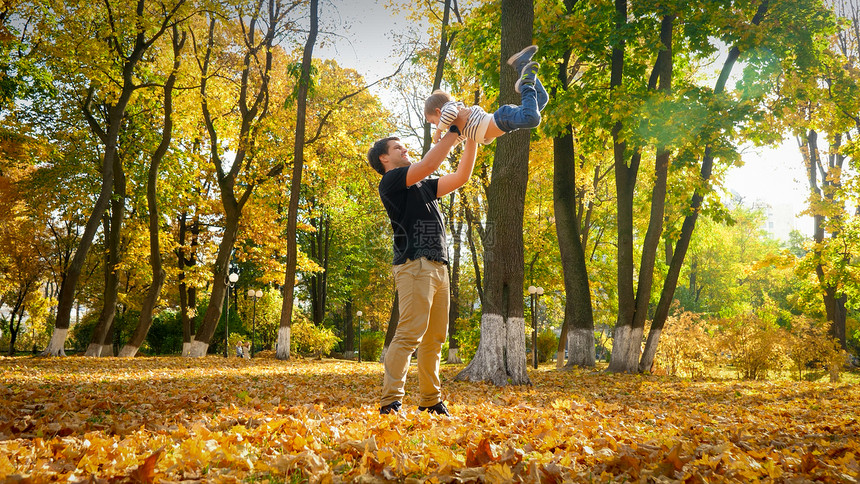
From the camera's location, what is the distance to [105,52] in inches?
503

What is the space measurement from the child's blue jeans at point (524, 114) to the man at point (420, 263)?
0.28 meters

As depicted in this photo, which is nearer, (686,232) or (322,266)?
(686,232)

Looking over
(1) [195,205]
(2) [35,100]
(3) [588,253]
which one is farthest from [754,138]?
(2) [35,100]

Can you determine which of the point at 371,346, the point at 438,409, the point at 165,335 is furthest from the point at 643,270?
the point at 165,335

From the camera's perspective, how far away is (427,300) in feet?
12.6

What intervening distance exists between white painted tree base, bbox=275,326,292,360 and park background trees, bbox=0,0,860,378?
0.06m

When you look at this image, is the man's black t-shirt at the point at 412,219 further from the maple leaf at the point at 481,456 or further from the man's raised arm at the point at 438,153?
the maple leaf at the point at 481,456

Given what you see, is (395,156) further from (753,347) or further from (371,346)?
(371,346)

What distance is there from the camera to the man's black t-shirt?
12.8 ft

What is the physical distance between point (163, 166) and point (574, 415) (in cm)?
1837

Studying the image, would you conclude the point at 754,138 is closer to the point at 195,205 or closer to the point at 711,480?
the point at 711,480

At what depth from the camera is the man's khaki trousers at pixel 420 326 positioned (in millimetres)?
3840

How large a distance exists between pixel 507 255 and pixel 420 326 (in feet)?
14.1

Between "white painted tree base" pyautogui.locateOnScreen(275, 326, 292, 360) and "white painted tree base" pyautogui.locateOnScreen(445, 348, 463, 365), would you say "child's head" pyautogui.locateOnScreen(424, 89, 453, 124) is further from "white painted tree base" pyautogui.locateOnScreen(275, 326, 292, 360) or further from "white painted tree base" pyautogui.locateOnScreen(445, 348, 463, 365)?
"white painted tree base" pyautogui.locateOnScreen(445, 348, 463, 365)
